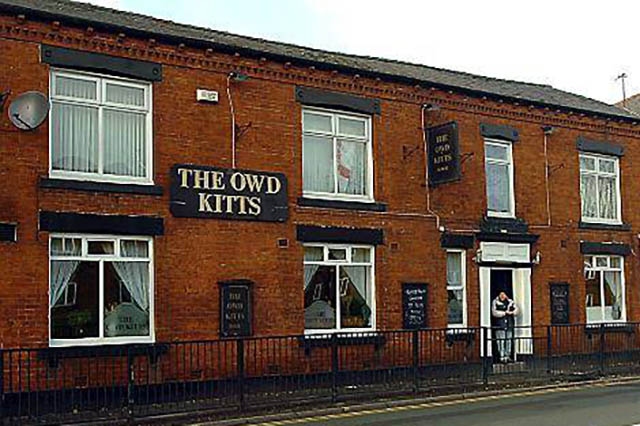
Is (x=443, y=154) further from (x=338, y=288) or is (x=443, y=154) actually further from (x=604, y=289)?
(x=604, y=289)

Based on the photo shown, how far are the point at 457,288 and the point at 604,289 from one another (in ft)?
18.0

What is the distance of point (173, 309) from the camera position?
16.6m

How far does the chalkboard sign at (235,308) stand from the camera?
1722cm

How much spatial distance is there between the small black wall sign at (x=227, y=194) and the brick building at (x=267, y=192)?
0.03 m

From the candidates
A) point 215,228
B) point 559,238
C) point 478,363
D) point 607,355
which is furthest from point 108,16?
point 607,355

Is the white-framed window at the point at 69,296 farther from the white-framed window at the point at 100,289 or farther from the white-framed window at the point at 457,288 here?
the white-framed window at the point at 457,288

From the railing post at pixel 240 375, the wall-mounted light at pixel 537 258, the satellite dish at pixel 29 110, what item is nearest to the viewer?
the satellite dish at pixel 29 110

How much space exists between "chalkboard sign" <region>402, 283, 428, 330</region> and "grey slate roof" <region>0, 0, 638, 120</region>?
454 centimetres

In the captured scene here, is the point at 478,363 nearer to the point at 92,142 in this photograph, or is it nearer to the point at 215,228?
the point at 215,228

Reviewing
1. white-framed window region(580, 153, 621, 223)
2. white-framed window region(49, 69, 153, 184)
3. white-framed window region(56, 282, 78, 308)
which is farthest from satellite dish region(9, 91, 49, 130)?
white-framed window region(580, 153, 621, 223)

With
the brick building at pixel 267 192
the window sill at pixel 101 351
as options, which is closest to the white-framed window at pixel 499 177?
the brick building at pixel 267 192

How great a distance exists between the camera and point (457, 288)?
21.2 metres

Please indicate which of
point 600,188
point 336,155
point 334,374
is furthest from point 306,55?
point 600,188

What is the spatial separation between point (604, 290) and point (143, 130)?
13.6 metres
